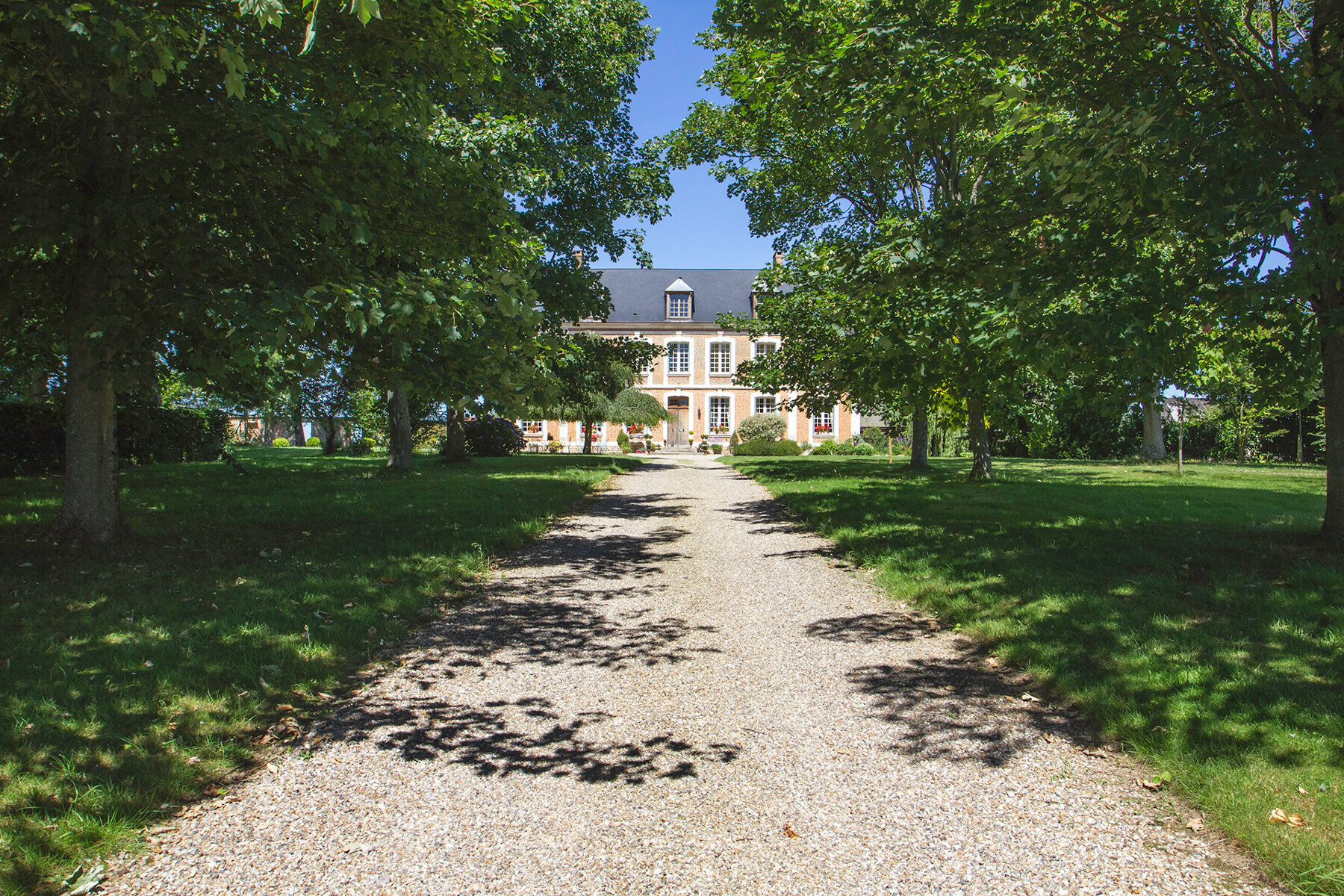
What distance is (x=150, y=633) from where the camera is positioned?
4.66 meters

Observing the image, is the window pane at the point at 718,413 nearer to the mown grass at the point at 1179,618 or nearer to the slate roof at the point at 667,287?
the slate roof at the point at 667,287

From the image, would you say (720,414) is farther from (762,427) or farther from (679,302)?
(679,302)

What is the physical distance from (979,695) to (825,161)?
12.6m

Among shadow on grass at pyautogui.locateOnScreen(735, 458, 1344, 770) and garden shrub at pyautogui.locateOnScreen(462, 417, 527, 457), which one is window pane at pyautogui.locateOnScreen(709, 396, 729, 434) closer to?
garden shrub at pyautogui.locateOnScreen(462, 417, 527, 457)

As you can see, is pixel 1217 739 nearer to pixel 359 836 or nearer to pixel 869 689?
pixel 869 689

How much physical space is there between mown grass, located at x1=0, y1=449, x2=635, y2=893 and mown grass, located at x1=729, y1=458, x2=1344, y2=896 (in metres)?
3.97

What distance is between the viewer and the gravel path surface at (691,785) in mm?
2539

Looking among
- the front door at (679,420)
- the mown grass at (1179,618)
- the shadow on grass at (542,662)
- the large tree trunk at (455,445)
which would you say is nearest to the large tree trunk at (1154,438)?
the mown grass at (1179,618)

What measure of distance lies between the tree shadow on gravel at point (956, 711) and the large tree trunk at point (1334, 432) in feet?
15.7

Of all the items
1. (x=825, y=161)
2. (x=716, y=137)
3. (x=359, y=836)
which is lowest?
(x=359, y=836)

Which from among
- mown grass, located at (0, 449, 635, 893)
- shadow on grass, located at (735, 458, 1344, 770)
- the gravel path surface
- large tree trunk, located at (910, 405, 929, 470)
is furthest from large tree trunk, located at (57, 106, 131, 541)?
large tree trunk, located at (910, 405, 929, 470)

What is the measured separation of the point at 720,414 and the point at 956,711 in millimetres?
39385

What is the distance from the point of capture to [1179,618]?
5051mm

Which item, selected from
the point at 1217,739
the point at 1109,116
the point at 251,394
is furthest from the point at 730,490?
the point at 1217,739
